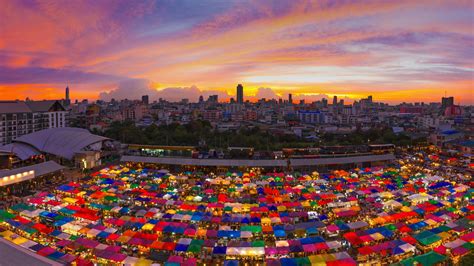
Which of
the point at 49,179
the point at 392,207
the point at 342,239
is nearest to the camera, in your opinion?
the point at 342,239

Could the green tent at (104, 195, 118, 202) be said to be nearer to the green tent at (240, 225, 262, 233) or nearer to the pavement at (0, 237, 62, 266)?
the pavement at (0, 237, 62, 266)

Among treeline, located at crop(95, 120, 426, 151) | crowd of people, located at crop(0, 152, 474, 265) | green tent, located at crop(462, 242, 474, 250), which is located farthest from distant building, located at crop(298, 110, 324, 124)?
green tent, located at crop(462, 242, 474, 250)

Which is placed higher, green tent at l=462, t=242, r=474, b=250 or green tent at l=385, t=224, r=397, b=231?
green tent at l=385, t=224, r=397, b=231

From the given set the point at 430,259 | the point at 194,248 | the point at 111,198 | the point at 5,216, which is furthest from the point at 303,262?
the point at 5,216

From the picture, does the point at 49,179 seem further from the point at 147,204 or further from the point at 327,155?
the point at 327,155

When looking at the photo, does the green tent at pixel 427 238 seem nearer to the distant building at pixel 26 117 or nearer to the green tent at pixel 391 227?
the green tent at pixel 391 227

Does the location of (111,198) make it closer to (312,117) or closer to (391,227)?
(391,227)

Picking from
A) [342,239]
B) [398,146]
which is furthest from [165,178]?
[398,146]
